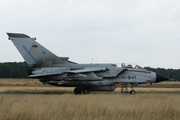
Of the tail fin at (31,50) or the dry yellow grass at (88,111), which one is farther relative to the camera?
the tail fin at (31,50)

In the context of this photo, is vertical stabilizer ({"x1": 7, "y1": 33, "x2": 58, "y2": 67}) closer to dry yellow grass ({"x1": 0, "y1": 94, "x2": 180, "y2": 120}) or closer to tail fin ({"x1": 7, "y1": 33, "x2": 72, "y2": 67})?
tail fin ({"x1": 7, "y1": 33, "x2": 72, "y2": 67})

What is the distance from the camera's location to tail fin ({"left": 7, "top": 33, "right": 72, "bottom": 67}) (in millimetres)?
23516

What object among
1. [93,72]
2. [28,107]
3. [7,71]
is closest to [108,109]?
[28,107]

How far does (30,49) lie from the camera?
2356 cm

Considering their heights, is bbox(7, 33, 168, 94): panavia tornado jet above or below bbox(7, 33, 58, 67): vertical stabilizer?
below

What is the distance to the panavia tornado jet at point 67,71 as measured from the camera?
76.8 feet

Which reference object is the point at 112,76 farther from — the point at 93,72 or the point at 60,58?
the point at 60,58

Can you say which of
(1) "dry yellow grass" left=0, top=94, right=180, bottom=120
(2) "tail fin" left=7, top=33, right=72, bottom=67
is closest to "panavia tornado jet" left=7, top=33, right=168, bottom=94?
(2) "tail fin" left=7, top=33, right=72, bottom=67

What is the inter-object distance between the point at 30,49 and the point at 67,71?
306 cm

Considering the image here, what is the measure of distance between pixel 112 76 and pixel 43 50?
17.5 feet

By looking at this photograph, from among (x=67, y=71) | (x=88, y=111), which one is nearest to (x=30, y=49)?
(x=67, y=71)

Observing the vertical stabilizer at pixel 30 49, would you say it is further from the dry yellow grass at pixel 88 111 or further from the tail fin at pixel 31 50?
the dry yellow grass at pixel 88 111

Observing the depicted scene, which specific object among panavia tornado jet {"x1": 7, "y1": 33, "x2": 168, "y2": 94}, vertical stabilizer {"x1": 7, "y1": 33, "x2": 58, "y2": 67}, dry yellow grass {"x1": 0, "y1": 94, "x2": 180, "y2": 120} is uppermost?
vertical stabilizer {"x1": 7, "y1": 33, "x2": 58, "y2": 67}

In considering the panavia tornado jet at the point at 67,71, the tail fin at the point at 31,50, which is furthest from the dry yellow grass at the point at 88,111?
the tail fin at the point at 31,50
